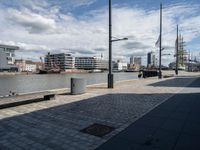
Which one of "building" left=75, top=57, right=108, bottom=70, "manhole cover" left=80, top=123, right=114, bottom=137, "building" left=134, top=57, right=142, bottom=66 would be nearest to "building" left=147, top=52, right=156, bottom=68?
"building" left=75, top=57, right=108, bottom=70

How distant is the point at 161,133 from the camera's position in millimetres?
4965

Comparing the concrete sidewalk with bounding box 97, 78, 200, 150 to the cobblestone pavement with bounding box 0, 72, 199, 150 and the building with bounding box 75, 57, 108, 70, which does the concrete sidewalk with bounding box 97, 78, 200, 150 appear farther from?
the building with bounding box 75, 57, 108, 70

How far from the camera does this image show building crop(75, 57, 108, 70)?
15312 cm

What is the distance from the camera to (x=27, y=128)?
5309 millimetres

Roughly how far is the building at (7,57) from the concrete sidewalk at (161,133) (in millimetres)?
101945

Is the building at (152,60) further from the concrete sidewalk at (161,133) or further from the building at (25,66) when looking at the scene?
the concrete sidewalk at (161,133)

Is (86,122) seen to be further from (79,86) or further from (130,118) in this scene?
(79,86)

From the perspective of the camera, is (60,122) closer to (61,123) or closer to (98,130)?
(61,123)

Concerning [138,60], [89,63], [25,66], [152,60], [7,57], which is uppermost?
[138,60]

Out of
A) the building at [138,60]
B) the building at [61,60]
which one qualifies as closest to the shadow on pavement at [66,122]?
the building at [61,60]

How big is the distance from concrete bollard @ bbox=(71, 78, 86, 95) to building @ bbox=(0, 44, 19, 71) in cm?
9610

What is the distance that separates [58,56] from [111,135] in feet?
476

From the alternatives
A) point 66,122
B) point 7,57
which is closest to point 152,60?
point 7,57

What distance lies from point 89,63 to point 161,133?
150m
